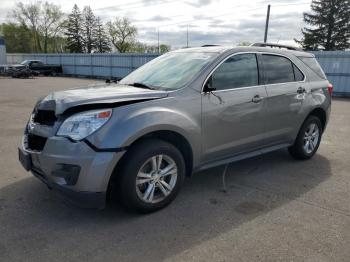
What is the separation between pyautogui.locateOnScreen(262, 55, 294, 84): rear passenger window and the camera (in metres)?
4.36

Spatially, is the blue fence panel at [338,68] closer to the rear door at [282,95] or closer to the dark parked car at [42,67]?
the rear door at [282,95]

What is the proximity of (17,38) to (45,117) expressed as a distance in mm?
72261

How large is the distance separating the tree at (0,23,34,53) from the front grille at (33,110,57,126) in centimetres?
6864

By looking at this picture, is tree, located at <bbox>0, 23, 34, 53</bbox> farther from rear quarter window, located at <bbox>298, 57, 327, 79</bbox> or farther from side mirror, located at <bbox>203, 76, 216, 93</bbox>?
side mirror, located at <bbox>203, 76, 216, 93</bbox>

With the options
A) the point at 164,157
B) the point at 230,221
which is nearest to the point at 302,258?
the point at 230,221

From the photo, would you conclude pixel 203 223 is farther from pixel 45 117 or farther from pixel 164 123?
pixel 45 117


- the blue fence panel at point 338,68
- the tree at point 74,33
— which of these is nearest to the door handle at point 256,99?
the blue fence panel at point 338,68

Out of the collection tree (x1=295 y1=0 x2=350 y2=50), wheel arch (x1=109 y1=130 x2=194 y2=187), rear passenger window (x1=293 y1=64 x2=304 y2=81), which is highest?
tree (x1=295 y1=0 x2=350 y2=50)

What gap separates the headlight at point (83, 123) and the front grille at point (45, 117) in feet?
0.82

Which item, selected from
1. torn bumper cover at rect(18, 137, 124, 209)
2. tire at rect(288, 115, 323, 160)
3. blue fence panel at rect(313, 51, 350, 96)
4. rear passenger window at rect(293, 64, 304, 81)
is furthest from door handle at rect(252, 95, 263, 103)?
blue fence panel at rect(313, 51, 350, 96)

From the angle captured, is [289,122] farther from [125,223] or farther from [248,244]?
[125,223]

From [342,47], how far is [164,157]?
38.5 metres

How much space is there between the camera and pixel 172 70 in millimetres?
3971

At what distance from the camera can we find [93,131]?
288 cm
